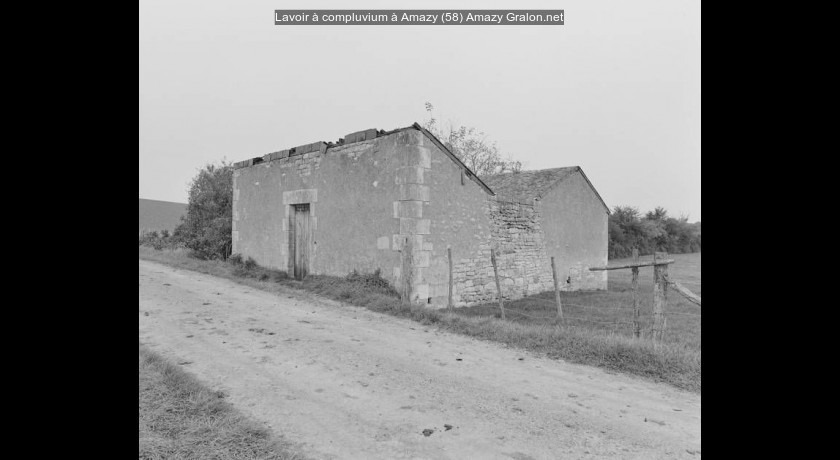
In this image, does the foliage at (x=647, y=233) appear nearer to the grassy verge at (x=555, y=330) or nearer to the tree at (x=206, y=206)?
the grassy verge at (x=555, y=330)

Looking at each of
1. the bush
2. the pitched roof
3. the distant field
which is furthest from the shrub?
the distant field

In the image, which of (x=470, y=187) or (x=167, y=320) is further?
(x=470, y=187)

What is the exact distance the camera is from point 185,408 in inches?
123

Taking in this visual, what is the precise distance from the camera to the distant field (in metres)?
34.2

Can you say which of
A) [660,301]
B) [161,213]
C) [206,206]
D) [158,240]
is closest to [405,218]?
[660,301]

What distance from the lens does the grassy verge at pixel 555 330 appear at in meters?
4.45

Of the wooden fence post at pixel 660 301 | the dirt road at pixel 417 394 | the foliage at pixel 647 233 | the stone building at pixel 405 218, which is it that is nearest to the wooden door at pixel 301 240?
the stone building at pixel 405 218

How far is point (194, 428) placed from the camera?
2.82 m

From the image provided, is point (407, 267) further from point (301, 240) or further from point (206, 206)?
point (206, 206)

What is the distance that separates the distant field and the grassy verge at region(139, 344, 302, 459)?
112 ft
